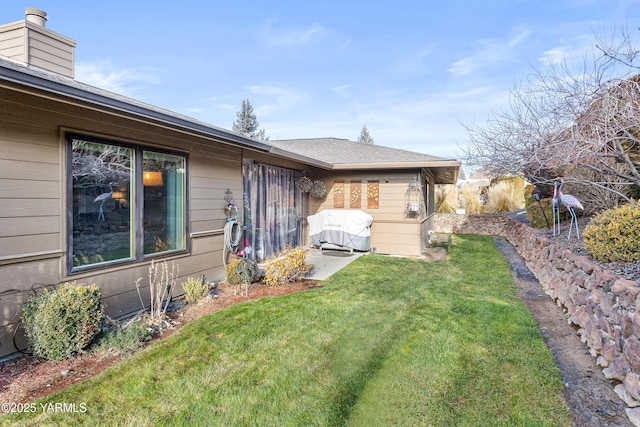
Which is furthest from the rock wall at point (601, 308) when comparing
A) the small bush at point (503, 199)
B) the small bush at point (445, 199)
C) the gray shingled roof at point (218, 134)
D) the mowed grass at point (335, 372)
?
the small bush at point (445, 199)

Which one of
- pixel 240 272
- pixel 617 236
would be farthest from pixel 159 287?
pixel 617 236

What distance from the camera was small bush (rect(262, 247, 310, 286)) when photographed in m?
5.49

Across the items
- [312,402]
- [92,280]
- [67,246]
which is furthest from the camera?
[92,280]

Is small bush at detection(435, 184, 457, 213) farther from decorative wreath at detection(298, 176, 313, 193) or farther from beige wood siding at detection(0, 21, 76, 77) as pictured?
beige wood siding at detection(0, 21, 76, 77)

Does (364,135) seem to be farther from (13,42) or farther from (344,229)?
(13,42)

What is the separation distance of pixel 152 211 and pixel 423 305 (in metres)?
3.78

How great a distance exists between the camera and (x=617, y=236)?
3.75 metres

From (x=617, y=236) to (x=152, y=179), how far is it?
5.48 m

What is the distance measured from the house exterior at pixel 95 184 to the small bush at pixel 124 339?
26.2 inches

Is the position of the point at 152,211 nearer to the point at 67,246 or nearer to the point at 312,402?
the point at 67,246

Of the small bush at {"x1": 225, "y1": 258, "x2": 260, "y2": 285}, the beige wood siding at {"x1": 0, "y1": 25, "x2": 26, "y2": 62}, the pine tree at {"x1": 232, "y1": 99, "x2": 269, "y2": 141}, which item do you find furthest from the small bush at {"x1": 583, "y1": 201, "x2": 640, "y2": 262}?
the pine tree at {"x1": 232, "y1": 99, "x2": 269, "y2": 141}

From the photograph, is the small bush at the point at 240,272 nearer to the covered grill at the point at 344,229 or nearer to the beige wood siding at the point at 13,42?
the covered grill at the point at 344,229

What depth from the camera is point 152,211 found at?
174 inches

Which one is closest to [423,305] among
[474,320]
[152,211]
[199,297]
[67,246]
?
[474,320]
